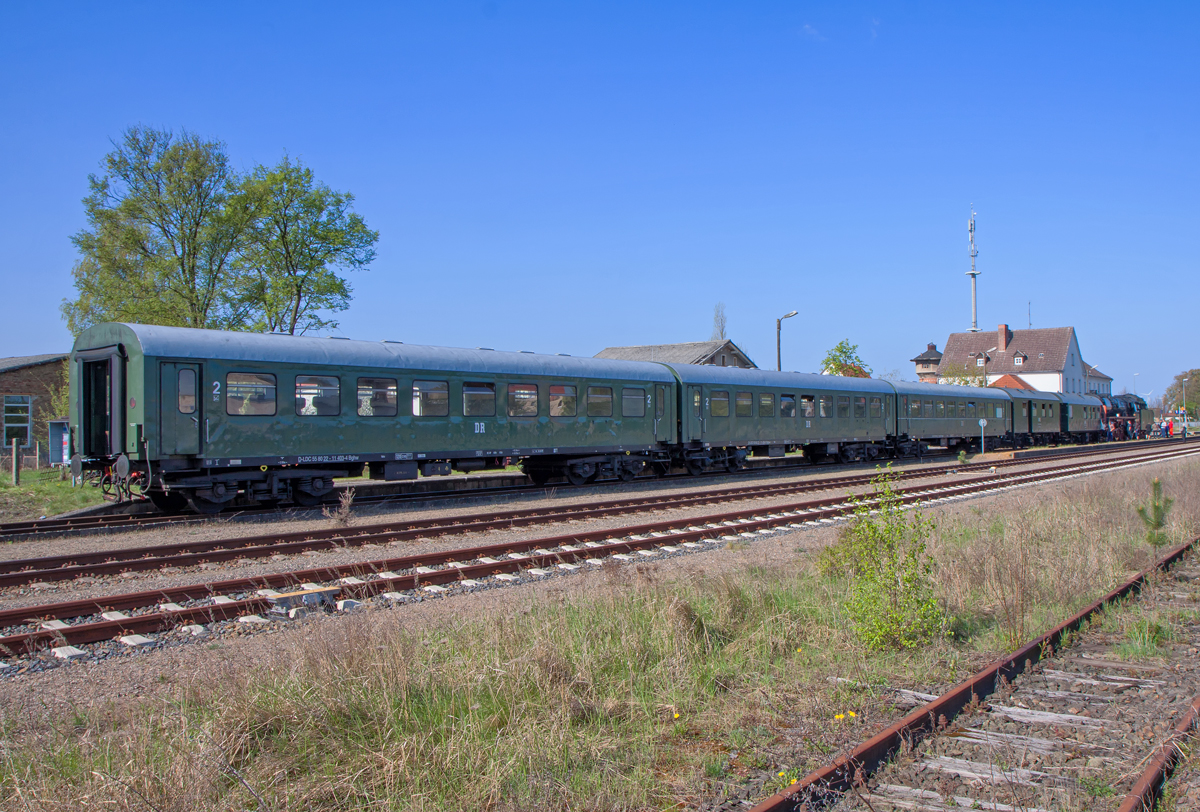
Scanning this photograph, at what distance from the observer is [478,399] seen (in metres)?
17.7

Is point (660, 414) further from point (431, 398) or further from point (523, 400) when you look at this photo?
point (431, 398)

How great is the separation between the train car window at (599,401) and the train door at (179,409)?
894 centimetres

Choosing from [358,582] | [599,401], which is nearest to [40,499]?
[599,401]

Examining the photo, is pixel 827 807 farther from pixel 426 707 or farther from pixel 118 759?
pixel 118 759

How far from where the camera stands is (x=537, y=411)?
18.9 meters

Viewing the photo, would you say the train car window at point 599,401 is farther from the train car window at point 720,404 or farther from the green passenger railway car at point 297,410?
the train car window at point 720,404

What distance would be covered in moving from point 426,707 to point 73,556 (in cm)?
752

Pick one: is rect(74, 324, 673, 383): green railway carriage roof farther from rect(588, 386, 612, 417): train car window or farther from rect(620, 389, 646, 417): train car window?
rect(620, 389, 646, 417): train car window

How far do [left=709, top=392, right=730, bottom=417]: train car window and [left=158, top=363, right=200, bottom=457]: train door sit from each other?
1373 cm

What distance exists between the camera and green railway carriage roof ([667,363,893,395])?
22.8m

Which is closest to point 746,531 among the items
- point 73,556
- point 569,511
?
point 569,511

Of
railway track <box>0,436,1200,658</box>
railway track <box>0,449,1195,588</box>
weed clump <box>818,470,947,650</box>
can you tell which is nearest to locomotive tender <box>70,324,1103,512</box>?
railway track <box>0,449,1195,588</box>

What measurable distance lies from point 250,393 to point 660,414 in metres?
10.7

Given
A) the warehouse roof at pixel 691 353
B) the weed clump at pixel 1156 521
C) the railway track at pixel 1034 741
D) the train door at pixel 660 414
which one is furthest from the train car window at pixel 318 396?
the warehouse roof at pixel 691 353
